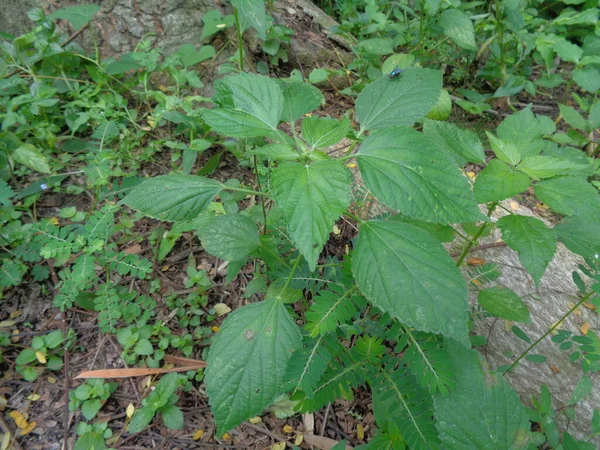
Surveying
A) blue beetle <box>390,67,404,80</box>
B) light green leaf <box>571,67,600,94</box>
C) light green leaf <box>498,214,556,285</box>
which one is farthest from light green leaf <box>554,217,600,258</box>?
light green leaf <box>571,67,600,94</box>

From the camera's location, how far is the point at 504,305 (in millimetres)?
1583

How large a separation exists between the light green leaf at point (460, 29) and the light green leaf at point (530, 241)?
2.03m

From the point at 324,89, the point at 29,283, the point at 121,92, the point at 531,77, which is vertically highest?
the point at 531,77

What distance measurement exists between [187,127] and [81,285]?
4.03 ft

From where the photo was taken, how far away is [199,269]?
7.90 feet

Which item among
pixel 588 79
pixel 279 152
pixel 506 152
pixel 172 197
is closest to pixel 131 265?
pixel 172 197

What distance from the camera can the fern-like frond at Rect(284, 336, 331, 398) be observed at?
4.61 ft

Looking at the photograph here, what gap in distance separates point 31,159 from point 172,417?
1.82 metres

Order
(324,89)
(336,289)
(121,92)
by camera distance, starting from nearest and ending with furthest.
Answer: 1. (336,289)
2. (121,92)
3. (324,89)

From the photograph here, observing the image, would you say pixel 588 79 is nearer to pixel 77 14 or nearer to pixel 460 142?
pixel 460 142

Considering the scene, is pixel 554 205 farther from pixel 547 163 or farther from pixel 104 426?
pixel 104 426

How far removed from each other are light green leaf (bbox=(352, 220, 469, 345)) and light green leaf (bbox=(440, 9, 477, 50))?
90.0 inches

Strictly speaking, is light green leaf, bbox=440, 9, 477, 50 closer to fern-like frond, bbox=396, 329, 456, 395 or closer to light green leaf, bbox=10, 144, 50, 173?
fern-like frond, bbox=396, 329, 456, 395

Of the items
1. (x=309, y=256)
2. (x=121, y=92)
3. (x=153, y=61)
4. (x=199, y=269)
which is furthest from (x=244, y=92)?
(x=121, y=92)
